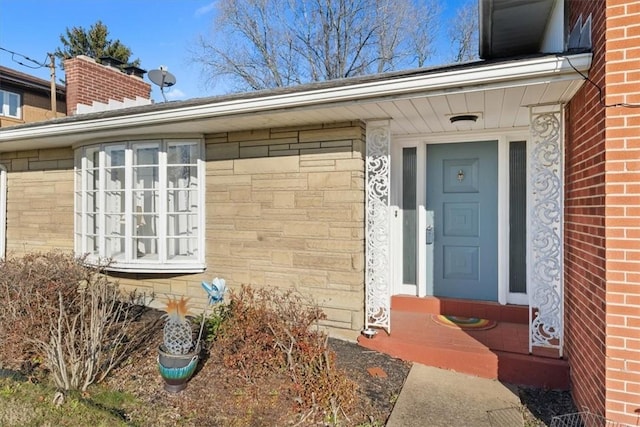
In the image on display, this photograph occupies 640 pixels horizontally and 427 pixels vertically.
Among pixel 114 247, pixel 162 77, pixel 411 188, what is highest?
pixel 162 77

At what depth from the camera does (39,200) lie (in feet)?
23.8

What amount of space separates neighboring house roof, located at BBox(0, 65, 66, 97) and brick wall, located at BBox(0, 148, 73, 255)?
1036 centimetres

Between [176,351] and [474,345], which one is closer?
[176,351]

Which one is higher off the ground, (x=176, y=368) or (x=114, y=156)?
(x=114, y=156)

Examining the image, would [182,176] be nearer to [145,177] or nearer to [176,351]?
[145,177]

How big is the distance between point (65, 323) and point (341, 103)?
3331mm

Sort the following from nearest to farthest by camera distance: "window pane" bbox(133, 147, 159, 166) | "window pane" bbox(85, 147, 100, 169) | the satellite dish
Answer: "window pane" bbox(133, 147, 159, 166)
"window pane" bbox(85, 147, 100, 169)
the satellite dish

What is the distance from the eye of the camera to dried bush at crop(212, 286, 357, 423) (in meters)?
3.07

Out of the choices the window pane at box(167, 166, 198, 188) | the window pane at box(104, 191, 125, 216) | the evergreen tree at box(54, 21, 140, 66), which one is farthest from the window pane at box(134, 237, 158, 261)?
the evergreen tree at box(54, 21, 140, 66)

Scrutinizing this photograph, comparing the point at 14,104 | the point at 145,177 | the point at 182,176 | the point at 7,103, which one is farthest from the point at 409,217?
the point at 14,104

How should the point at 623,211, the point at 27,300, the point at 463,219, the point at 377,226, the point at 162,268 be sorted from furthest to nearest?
the point at 162,268 → the point at 463,219 → the point at 377,226 → the point at 27,300 → the point at 623,211

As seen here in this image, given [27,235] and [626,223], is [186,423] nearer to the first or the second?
[626,223]

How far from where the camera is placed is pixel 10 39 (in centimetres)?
1520

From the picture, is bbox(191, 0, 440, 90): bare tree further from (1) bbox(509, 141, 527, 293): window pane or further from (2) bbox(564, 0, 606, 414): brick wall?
(2) bbox(564, 0, 606, 414): brick wall
